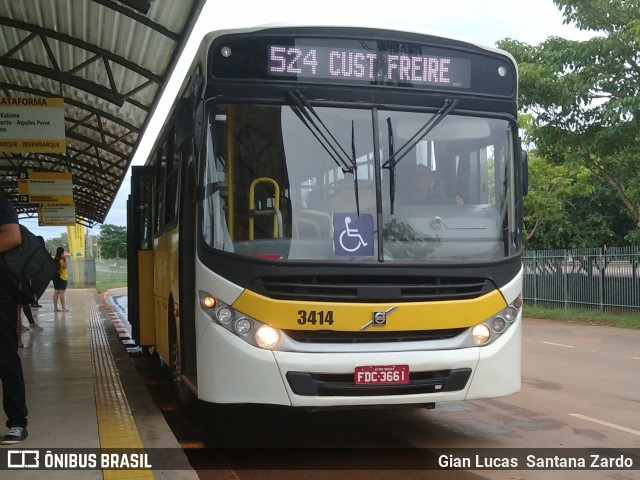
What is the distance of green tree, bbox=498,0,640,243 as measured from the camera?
17281 mm

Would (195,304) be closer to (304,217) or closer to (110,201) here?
(304,217)

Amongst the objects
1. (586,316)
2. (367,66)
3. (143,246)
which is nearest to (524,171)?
(367,66)

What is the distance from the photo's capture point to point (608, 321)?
19109 millimetres

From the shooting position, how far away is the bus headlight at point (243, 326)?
17.2ft

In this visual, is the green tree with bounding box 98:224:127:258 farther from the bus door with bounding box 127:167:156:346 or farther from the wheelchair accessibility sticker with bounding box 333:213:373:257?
the wheelchair accessibility sticker with bounding box 333:213:373:257

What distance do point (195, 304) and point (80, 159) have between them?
1930 centimetres

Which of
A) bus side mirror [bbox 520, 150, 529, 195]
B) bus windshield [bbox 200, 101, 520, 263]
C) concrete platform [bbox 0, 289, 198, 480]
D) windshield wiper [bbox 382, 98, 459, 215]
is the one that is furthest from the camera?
bus side mirror [bbox 520, 150, 529, 195]

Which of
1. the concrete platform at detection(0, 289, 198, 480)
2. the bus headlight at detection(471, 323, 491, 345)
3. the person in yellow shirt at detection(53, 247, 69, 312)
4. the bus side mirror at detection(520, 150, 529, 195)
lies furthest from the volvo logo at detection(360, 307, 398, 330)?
the person in yellow shirt at detection(53, 247, 69, 312)

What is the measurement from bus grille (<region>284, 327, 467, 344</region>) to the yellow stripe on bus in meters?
0.06

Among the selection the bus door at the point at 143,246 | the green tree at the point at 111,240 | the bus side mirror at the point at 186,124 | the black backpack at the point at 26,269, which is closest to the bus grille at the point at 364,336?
the bus side mirror at the point at 186,124

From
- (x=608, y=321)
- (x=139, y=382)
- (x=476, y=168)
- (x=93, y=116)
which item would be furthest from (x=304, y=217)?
(x=608, y=321)

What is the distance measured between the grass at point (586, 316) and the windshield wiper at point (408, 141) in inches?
547

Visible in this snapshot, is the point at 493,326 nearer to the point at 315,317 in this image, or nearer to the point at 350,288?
the point at 350,288

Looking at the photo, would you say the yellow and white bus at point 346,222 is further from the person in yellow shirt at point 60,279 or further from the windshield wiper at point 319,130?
the person in yellow shirt at point 60,279
